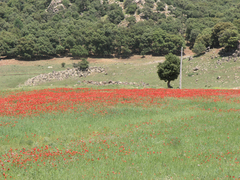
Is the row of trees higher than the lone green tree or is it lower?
higher

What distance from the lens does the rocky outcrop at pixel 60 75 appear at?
8390cm

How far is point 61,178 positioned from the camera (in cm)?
1016

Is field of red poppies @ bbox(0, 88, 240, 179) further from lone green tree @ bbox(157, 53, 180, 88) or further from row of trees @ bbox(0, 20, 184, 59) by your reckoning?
row of trees @ bbox(0, 20, 184, 59)

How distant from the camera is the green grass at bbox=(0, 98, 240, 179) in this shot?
1073 centimetres

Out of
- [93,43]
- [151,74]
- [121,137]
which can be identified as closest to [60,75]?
[151,74]

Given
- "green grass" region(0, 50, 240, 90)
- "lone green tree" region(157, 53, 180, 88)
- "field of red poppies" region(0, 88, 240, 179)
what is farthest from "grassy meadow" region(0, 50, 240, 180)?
"green grass" region(0, 50, 240, 90)

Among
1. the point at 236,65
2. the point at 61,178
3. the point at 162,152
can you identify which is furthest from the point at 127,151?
the point at 236,65

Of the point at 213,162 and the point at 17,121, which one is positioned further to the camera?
the point at 17,121

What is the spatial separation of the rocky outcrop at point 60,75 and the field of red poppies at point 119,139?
200ft

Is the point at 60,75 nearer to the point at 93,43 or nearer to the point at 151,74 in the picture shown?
the point at 151,74

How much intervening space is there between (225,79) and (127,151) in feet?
234

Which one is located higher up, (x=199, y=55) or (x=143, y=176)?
(x=199, y=55)

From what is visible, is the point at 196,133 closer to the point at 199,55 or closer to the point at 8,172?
the point at 8,172

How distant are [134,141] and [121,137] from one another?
122 cm
